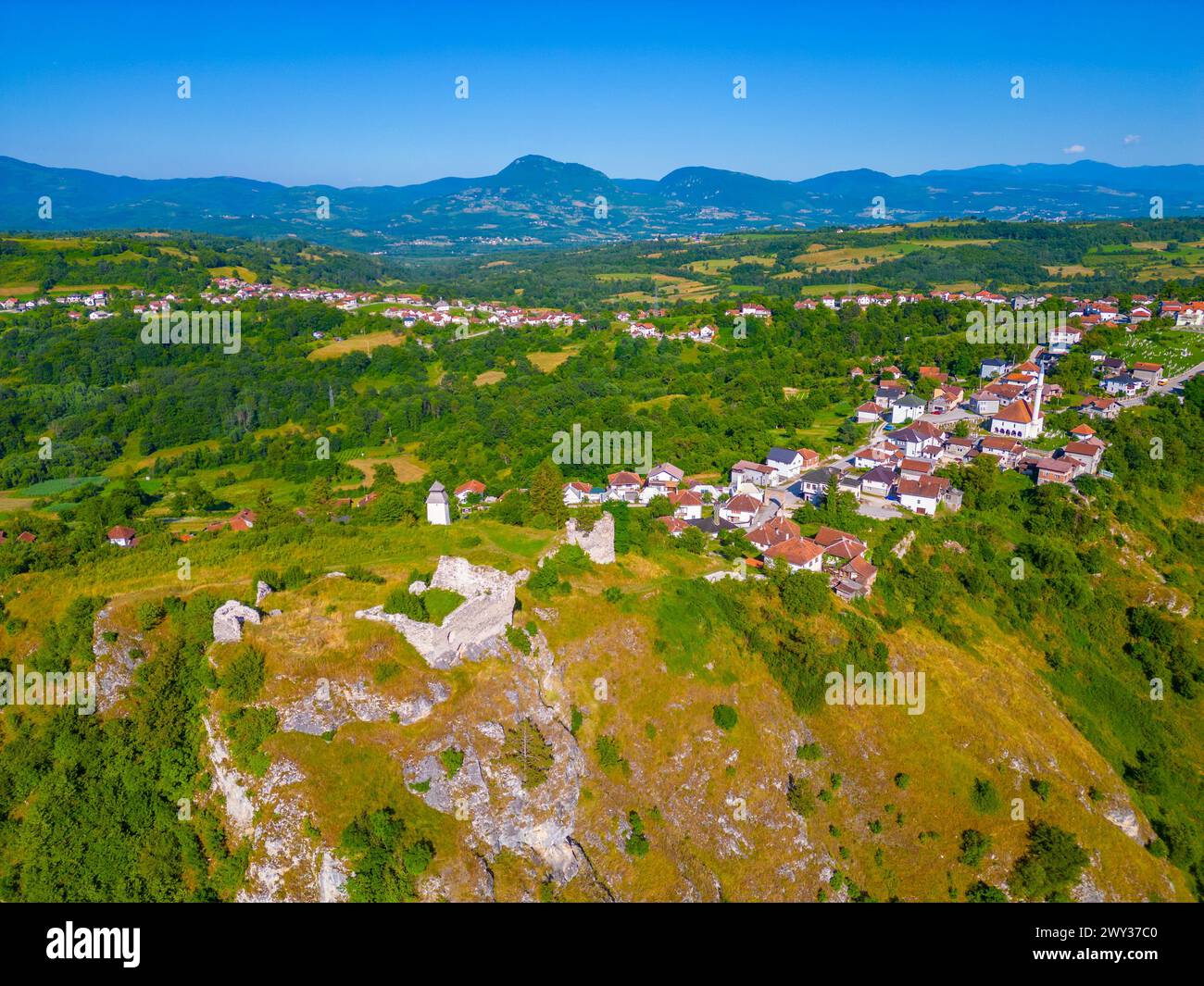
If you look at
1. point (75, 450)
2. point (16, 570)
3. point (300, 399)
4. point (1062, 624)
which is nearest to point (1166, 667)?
point (1062, 624)

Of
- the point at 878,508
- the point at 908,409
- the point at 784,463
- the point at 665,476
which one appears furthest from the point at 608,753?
the point at 908,409

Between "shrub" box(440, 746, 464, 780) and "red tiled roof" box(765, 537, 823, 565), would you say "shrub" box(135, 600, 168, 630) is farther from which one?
"red tiled roof" box(765, 537, 823, 565)

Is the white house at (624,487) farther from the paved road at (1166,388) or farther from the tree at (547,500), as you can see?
the paved road at (1166,388)

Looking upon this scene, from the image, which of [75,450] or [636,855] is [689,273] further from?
[636,855]

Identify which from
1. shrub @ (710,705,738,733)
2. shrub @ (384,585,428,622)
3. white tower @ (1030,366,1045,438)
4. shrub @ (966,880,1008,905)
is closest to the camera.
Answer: shrub @ (384,585,428,622)

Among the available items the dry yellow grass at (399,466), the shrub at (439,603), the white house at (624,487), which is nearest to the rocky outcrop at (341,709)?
the shrub at (439,603)

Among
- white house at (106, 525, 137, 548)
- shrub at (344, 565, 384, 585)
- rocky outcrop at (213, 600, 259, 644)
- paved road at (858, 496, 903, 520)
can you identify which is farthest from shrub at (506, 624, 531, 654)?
white house at (106, 525, 137, 548)

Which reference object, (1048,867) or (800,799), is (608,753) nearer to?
(800,799)

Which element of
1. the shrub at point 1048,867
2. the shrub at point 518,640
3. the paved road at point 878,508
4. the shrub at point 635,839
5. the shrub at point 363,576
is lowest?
the shrub at point 1048,867
